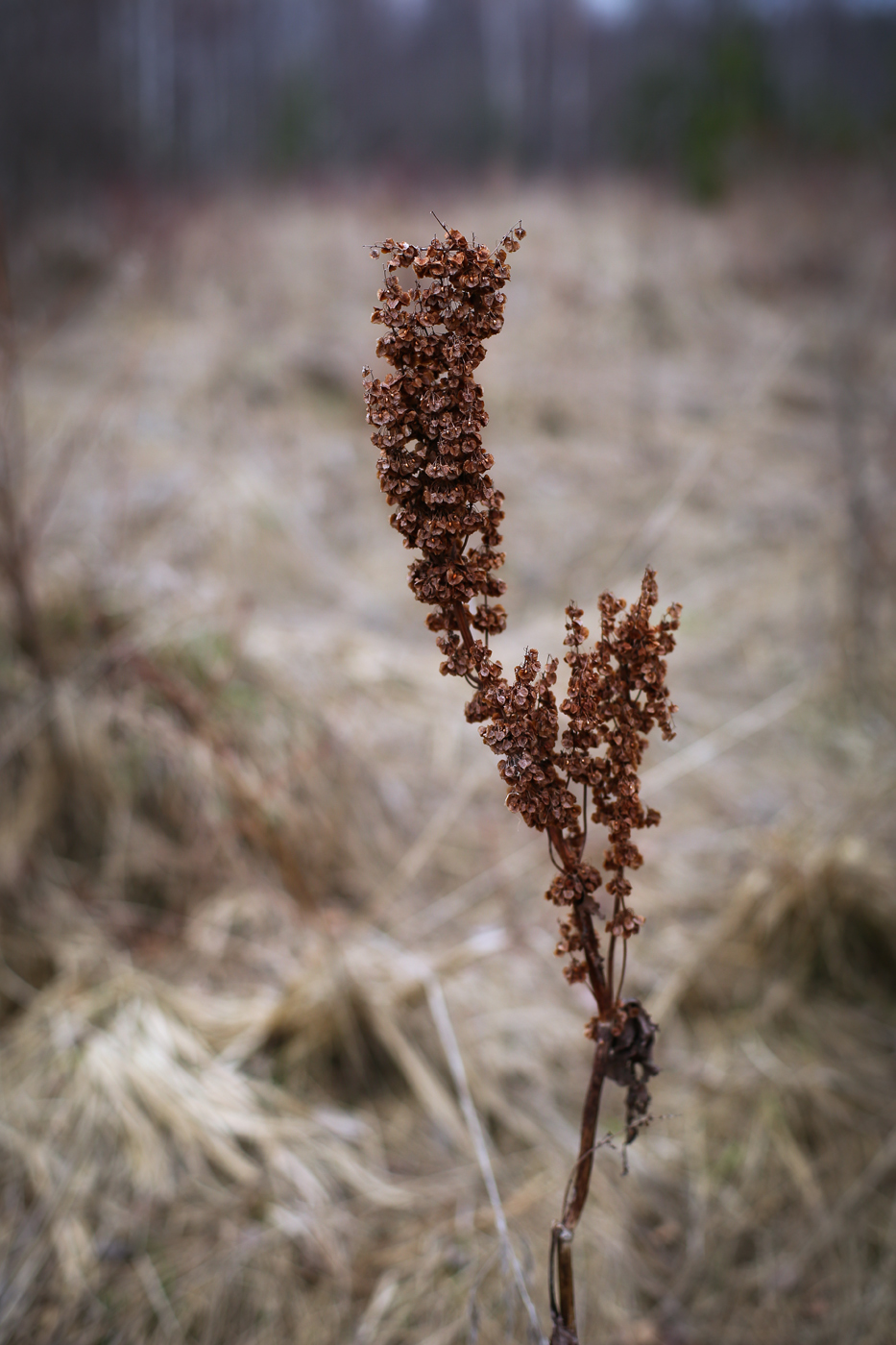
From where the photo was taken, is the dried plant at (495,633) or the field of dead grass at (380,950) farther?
the field of dead grass at (380,950)

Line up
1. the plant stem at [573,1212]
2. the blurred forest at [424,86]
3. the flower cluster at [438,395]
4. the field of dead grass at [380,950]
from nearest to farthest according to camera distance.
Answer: the flower cluster at [438,395], the plant stem at [573,1212], the field of dead grass at [380,950], the blurred forest at [424,86]

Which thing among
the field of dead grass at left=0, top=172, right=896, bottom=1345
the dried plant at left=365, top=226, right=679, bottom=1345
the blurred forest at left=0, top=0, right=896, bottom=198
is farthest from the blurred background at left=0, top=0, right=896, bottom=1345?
the blurred forest at left=0, top=0, right=896, bottom=198

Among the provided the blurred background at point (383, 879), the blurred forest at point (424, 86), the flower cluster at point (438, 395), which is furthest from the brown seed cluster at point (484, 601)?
the blurred forest at point (424, 86)

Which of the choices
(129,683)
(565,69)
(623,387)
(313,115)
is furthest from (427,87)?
(129,683)

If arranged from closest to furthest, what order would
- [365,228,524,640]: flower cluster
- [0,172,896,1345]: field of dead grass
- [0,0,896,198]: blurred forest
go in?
1. [365,228,524,640]: flower cluster
2. [0,172,896,1345]: field of dead grass
3. [0,0,896,198]: blurred forest

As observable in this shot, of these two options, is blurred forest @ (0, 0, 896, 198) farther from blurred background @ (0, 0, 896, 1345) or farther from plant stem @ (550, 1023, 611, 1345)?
plant stem @ (550, 1023, 611, 1345)

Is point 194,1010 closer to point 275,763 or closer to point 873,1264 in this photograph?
point 275,763

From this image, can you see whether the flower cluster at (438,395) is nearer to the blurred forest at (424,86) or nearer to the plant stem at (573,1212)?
the plant stem at (573,1212)
